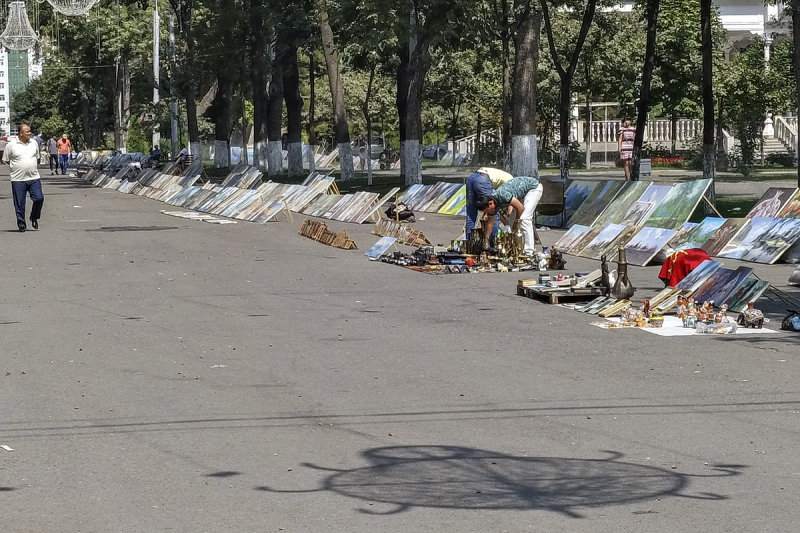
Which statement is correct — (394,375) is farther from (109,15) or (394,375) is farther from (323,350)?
(109,15)

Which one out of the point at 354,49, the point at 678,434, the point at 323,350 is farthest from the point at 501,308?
the point at 354,49

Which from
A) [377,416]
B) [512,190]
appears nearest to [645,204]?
[512,190]

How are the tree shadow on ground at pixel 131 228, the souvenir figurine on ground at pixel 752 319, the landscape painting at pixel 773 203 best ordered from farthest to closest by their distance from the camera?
the tree shadow on ground at pixel 131 228 → the landscape painting at pixel 773 203 → the souvenir figurine on ground at pixel 752 319

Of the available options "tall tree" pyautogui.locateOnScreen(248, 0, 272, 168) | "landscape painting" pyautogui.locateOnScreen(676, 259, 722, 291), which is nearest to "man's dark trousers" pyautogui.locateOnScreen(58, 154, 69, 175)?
"tall tree" pyautogui.locateOnScreen(248, 0, 272, 168)

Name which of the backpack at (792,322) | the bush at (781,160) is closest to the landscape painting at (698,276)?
the backpack at (792,322)

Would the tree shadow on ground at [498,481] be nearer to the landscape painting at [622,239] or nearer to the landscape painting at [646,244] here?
the landscape painting at [646,244]

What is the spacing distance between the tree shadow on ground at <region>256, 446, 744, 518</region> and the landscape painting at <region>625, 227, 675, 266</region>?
37.1ft

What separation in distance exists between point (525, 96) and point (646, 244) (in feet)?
34.5

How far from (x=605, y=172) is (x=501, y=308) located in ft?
107

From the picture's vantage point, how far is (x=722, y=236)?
19594mm

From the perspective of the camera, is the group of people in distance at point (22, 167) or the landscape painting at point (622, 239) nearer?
the landscape painting at point (622, 239)

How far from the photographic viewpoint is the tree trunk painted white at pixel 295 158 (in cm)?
4831

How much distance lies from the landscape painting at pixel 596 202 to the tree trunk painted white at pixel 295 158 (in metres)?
25.3

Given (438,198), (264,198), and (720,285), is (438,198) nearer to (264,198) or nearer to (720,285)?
(264,198)
